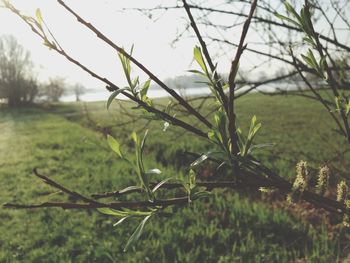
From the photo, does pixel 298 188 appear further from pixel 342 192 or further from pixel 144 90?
pixel 144 90

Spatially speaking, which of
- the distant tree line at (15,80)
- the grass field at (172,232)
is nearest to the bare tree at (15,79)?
the distant tree line at (15,80)

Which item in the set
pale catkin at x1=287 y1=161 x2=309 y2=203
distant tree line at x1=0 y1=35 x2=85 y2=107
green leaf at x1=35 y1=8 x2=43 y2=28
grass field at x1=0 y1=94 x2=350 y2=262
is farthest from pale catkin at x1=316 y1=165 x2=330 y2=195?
distant tree line at x1=0 y1=35 x2=85 y2=107

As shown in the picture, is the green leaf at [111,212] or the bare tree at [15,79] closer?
the green leaf at [111,212]

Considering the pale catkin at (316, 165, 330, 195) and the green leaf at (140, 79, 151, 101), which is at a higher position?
the green leaf at (140, 79, 151, 101)

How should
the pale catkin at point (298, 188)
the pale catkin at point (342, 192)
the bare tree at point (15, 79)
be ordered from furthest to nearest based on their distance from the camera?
the bare tree at point (15, 79)
the pale catkin at point (342, 192)
the pale catkin at point (298, 188)


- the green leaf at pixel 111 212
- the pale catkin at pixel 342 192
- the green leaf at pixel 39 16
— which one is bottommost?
the green leaf at pixel 111 212

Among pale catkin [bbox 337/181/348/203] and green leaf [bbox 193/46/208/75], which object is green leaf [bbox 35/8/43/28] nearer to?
green leaf [bbox 193/46/208/75]

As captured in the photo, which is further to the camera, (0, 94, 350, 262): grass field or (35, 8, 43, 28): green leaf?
(0, 94, 350, 262): grass field

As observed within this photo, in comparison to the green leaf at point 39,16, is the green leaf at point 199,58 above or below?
below

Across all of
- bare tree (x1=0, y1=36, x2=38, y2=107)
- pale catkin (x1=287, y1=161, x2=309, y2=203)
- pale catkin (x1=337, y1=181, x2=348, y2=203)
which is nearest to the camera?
pale catkin (x1=287, y1=161, x2=309, y2=203)

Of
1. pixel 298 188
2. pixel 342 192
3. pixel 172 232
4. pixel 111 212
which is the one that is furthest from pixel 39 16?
pixel 172 232

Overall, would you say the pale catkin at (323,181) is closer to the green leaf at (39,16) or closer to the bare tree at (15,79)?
the green leaf at (39,16)

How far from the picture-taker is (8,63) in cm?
4919

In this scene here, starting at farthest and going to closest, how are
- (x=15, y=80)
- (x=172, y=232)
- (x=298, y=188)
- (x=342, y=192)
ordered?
(x=15, y=80) → (x=172, y=232) → (x=342, y=192) → (x=298, y=188)
